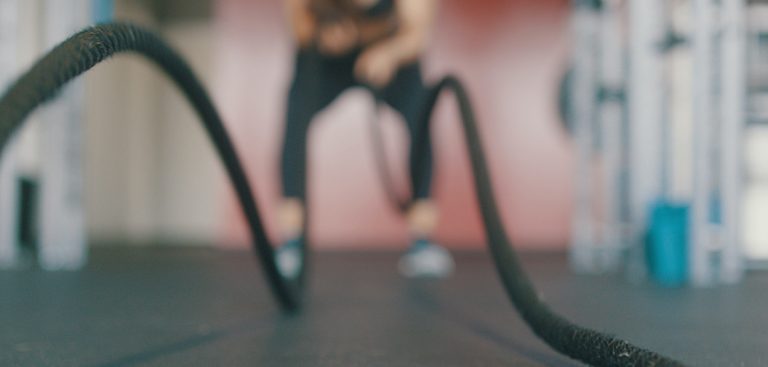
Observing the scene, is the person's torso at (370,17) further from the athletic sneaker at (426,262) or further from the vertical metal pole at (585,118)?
the vertical metal pole at (585,118)

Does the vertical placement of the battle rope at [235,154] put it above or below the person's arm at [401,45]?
below

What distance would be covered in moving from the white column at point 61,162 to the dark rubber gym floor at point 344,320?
256 millimetres

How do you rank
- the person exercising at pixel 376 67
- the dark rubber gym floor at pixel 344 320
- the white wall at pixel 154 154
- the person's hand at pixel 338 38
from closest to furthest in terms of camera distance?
the dark rubber gym floor at pixel 344 320 < the person exercising at pixel 376 67 < the person's hand at pixel 338 38 < the white wall at pixel 154 154

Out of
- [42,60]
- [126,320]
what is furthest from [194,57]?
[42,60]

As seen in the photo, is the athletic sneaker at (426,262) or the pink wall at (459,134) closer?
the athletic sneaker at (426,262)

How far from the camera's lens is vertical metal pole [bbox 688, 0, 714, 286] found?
190 cm

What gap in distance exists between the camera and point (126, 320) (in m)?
1.25

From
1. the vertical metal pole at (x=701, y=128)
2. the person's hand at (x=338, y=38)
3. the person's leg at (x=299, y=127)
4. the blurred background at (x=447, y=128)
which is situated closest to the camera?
the person's leg at (x=299, y=127)

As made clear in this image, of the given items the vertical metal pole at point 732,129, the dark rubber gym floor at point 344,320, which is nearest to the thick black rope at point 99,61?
the dark rubber gym floor at point 344,320

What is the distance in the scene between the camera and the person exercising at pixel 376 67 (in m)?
2.07

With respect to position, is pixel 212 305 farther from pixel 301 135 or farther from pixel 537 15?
pixel 537 15

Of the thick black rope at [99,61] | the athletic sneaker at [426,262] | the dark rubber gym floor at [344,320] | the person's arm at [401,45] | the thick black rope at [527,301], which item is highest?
the person's arm at [401,45]

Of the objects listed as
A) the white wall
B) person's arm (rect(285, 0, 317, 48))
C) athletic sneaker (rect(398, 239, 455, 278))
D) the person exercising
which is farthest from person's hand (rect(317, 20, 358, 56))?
the white wall

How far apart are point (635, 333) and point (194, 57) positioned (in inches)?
214
